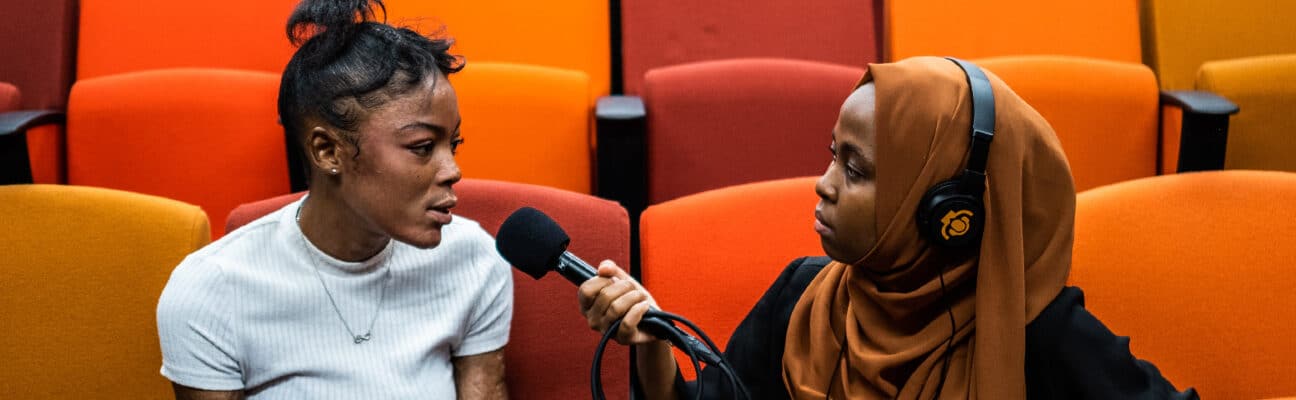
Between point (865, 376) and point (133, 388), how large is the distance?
71 cm

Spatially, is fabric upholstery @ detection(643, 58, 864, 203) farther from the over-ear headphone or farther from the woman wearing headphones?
the over-ear headphone

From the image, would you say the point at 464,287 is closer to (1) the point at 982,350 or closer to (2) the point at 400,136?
(2) the point at 400,136

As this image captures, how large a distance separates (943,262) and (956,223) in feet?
0.25

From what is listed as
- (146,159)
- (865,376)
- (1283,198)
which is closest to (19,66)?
(146,159)

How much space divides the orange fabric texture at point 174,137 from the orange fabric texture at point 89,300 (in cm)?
50

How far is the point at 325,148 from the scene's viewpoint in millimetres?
993

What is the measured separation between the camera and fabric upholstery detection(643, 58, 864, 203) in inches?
66.6

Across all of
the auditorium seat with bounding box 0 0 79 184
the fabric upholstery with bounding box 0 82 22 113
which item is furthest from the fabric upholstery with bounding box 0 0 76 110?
the fabric upholstery with bounding box 0 82 22 113

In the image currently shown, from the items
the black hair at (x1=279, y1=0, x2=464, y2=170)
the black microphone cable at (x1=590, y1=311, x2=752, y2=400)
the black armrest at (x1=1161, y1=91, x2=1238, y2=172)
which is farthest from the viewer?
the black armrest at (x1=1161, y1=91, x2=1238, y2=172)

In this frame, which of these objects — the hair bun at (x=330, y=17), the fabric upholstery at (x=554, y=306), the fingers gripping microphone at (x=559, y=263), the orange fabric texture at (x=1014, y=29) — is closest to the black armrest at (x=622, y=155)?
the fabric upholstery at (x=554, y=306)

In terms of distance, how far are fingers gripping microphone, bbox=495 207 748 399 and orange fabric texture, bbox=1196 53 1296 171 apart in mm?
1236

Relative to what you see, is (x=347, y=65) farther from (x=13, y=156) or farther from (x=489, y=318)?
(x=13, y=156)

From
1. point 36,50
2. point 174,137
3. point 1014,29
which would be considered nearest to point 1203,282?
point 1014,29

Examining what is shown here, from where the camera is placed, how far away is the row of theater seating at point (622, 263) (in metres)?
1.18
